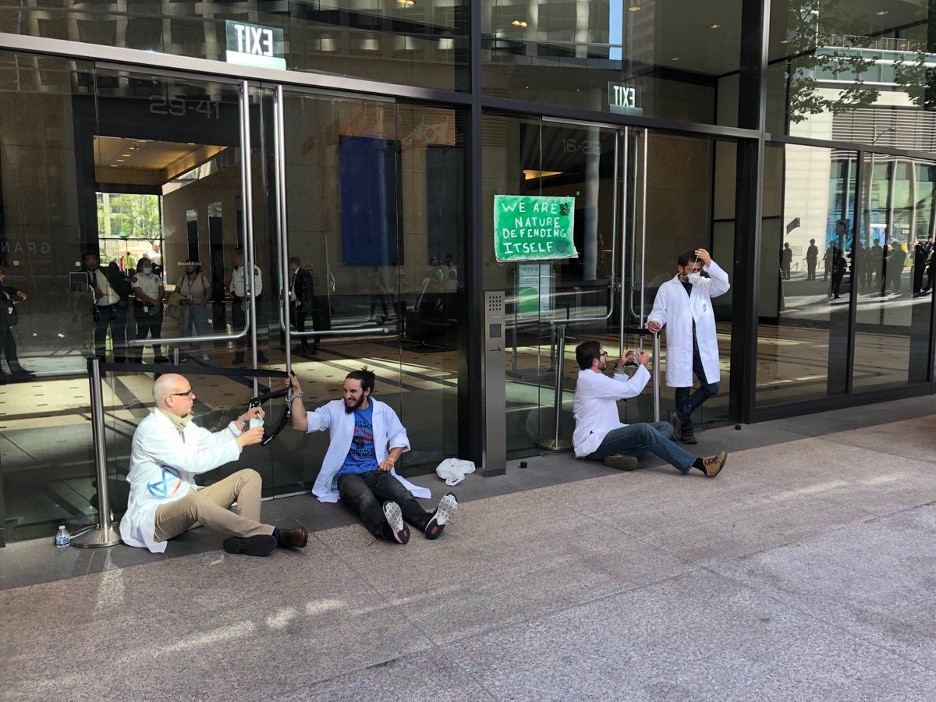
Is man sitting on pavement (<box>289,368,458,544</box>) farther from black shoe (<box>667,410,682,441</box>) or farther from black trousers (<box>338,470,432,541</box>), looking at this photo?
black shoe (<box>667,410,682,441</box>)

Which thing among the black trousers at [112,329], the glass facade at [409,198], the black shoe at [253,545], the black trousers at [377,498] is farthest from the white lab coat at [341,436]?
the black trousers at [112,329]

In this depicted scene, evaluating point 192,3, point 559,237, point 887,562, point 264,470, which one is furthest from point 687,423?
point 192,3

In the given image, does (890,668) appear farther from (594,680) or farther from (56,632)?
(56,632)

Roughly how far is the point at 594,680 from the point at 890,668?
122 centimetres

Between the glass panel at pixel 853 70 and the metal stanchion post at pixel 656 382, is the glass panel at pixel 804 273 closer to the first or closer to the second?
the glass panel at pixel 853 70

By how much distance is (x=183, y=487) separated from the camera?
4.29 metres

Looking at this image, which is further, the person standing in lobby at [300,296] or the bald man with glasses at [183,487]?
the person standing in lobby at [300,296]

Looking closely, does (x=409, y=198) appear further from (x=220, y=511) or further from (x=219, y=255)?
(x=220, y=511)

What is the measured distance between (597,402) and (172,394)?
10.6 ft

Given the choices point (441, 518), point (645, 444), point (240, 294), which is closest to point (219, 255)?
point (240, 294)

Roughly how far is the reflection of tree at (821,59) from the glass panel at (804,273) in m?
0.51

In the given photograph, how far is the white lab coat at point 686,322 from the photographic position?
266 inches

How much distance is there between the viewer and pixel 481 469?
595 centimetres

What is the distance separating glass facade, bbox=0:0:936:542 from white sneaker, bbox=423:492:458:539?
1.38 meters
